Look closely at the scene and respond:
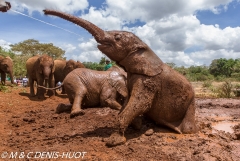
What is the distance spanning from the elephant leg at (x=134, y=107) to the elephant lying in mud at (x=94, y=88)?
9.78ft

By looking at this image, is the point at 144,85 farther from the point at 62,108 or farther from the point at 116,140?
the point at 62,108

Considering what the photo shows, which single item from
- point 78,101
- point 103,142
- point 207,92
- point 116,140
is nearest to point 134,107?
point 116,140

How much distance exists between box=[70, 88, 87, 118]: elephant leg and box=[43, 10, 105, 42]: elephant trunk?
269 centimetres

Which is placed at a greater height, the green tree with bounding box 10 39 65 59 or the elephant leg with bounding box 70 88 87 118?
the green tree with bounding box 10 39 65 59

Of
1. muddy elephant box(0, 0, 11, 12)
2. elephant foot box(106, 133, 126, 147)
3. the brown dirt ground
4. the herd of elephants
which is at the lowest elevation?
the brown dirt ground

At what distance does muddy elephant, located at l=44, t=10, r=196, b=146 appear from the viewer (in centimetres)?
489

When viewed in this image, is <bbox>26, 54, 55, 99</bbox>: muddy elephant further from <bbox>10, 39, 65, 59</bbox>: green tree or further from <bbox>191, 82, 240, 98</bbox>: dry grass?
<bbox>10, 39, 65, 59</bbox>: green tree

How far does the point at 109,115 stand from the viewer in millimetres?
6758

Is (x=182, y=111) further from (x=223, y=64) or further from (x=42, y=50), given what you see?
(x=223, y=64)

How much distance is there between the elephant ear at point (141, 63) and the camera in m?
5.05

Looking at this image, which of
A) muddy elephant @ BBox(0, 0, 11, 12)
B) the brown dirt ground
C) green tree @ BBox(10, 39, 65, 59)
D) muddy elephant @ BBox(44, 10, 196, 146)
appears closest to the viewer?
the brown dirt ground

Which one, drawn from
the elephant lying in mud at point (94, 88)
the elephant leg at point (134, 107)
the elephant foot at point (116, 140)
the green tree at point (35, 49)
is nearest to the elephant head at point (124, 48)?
the elephant leg at point (134, 107)

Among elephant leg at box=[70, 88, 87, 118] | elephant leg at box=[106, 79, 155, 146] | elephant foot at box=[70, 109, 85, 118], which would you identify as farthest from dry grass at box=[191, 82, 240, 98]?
elephant leg at box=[106, 79, 155, 146]

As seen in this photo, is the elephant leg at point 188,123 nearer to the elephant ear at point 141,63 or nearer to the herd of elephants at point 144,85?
the herd of elephants at point 144,85
